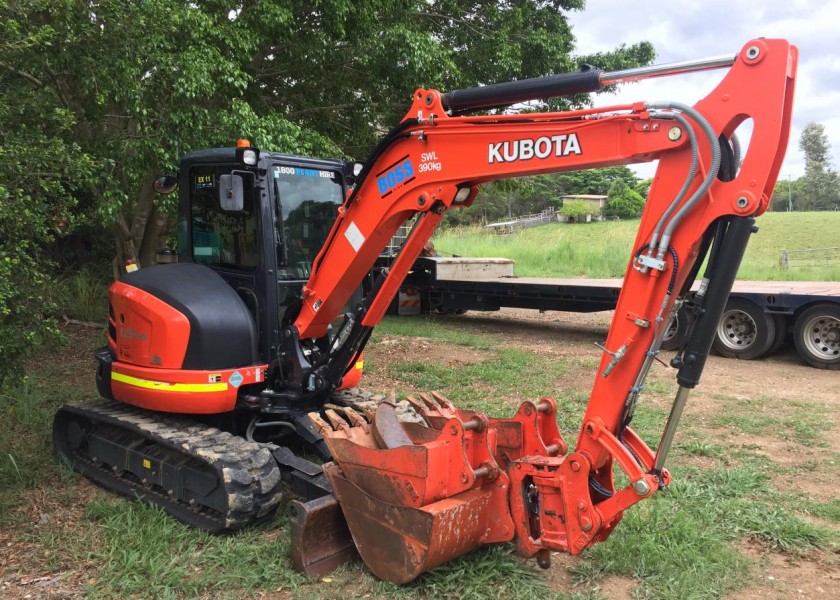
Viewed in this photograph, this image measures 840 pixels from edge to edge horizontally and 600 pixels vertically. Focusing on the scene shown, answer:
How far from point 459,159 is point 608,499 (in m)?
1.94

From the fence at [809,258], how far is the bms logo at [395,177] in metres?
17.5

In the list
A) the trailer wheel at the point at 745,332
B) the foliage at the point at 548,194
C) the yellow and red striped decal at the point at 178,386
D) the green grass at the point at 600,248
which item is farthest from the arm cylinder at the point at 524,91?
the foliage at the point at 548,194

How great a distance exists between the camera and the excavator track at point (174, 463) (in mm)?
4172

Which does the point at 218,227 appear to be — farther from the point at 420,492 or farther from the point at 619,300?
the point at 619,300

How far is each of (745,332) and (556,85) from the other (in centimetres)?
762

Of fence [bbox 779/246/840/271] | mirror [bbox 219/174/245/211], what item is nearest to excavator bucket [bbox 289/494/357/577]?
mirror [bbox 219/174/245/211]

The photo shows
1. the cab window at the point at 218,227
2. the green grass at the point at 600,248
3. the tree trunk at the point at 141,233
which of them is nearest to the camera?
the cab window at the point at 218,227

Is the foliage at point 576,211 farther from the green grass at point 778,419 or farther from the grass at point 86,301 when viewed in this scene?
the green grass at point 778,419

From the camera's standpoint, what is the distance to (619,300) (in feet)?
10.8

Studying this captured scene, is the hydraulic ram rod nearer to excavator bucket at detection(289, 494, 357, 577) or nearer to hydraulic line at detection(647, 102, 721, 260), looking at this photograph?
hydraulic line at detection(647, 102, 721, 260)

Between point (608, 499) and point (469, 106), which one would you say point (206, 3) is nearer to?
point (469, 106)

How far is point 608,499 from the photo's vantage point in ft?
10.7

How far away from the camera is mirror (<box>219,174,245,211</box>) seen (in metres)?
4.45

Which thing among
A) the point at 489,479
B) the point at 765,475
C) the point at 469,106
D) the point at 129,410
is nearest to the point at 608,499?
the point at 489,479
